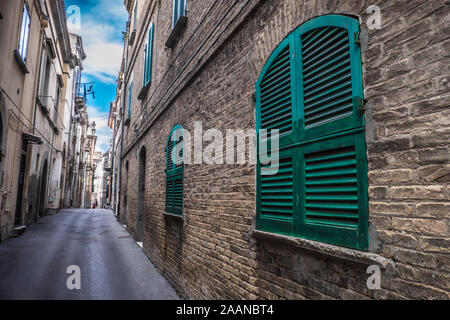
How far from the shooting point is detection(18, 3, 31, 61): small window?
785 centimetres

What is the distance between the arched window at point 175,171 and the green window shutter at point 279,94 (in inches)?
105

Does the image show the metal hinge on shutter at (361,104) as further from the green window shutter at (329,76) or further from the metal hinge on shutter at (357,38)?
the metal hinge on shutter at (357,38)

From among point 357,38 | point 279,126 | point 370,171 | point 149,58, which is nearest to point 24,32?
point 149,58

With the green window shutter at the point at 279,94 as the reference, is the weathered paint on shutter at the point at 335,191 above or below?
below

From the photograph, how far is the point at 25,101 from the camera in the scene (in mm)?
8586

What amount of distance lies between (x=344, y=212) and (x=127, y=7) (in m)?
17.7

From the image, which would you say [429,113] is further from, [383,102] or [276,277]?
[276,277]

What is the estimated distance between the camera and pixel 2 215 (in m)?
7.25

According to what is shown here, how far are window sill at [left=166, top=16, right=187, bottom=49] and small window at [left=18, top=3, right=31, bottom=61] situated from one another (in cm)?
422

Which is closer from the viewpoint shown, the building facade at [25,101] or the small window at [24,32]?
the building facade at [25,101]

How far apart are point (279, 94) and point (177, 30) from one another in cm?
424

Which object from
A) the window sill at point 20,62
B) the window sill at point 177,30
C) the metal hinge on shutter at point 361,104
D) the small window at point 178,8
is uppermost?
the small window at point 178,8

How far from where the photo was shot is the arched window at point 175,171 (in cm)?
554

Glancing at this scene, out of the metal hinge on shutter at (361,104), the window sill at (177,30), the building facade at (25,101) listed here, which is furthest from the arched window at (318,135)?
the building facade at (25,101)
